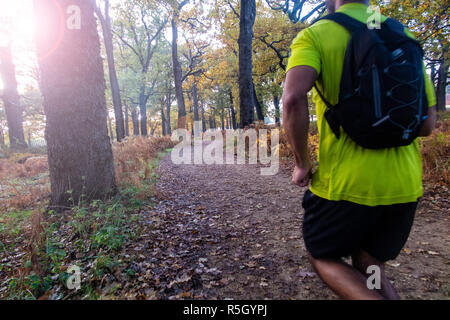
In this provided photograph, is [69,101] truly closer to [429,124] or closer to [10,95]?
[429,124]

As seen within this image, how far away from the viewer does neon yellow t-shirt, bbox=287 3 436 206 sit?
1221 mm

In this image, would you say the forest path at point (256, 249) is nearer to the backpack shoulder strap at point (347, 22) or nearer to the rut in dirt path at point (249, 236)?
the rut in dirt path at point (249, 236)

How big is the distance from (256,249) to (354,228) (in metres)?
2.25

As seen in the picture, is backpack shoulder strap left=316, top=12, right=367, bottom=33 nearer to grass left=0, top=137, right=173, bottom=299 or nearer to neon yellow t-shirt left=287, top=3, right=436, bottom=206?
neon yellow t-shirt left=287, top=3, right=436, bottom=206

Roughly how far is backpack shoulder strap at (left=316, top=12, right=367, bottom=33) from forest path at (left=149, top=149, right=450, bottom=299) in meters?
2.37

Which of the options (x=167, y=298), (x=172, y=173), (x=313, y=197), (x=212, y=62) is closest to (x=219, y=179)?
(x=172, y=173)

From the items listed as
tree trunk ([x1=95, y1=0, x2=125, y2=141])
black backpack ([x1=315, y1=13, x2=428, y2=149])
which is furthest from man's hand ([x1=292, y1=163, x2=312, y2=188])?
tree trunk ([x1=95, y1=0, x2=125, y2=141])

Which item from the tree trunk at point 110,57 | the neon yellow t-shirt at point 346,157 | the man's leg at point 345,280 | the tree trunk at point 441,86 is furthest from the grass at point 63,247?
the tree trunk at point 441,86

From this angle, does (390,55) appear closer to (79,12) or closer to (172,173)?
(79,12)

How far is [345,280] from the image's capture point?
128 cm

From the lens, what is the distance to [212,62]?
22312mm

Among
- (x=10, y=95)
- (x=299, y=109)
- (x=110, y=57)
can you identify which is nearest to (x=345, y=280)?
(x=299, y=109)
